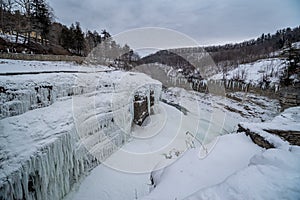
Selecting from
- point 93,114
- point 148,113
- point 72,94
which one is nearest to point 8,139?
point 93,114

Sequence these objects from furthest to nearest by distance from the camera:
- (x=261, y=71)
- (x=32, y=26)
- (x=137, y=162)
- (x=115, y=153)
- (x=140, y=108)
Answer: (x=261, y=71), (x=32, y=26), (x=140, y=108), (x=115, y=153), (x=137, y=162)

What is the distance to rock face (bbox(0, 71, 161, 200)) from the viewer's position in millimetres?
3855

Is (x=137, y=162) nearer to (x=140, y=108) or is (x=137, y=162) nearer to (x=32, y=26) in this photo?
(x=140, y=108)

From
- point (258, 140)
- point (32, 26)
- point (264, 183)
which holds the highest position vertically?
point (32, 26)

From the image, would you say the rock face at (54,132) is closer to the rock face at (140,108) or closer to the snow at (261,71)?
the rock face at (140,108)

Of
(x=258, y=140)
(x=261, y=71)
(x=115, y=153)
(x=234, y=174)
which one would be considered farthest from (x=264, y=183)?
(x=261, y=71)

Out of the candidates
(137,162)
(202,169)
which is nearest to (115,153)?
(137,162)

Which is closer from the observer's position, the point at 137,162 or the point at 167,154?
the point at 137,162

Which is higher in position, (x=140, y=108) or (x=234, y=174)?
(x=234, y=174)

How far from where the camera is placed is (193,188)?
320cm

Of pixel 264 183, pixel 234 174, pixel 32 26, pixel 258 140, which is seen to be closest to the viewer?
pixel 264 183

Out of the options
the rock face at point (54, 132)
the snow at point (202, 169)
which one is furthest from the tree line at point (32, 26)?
the snow at point (202, 169)

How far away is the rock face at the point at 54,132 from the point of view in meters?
3.86

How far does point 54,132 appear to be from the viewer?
4.90 metres
